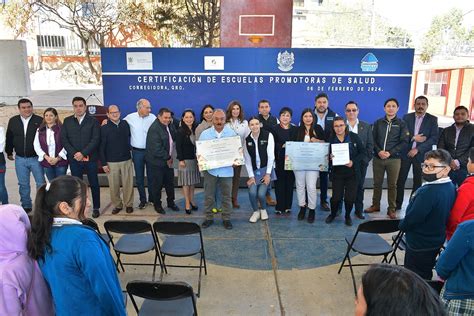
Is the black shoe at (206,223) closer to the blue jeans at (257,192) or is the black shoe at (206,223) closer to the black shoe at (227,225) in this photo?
the black shoe at (227,225)

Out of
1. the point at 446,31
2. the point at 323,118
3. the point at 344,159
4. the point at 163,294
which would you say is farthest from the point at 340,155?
the point at 446,31

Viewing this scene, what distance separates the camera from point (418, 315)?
1266 millimetres

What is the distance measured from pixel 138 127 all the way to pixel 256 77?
3525mm

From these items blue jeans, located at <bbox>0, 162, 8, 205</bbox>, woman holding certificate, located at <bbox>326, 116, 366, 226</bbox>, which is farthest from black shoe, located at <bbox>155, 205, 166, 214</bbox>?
woman holding certificate, located at <bbox>326, 116, 366, 226</bbox>

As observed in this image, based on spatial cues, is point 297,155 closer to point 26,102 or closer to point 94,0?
point 26,102

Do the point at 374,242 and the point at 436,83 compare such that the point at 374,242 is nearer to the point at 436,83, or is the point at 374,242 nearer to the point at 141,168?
the point at 141,168

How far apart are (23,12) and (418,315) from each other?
2826 centimetres

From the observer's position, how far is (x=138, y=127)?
5.88 metres

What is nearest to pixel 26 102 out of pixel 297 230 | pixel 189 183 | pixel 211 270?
pixel 189 183

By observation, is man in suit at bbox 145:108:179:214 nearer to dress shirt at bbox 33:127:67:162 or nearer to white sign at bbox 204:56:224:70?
dress shirt at bbox 33:127:67:162

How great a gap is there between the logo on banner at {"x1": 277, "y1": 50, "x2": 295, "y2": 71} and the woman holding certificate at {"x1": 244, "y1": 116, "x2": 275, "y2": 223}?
337 centimetres

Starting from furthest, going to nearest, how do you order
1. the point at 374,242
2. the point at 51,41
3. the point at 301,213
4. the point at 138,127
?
1. the point at 51,41
2. the point at 138,127
3. the point at 301,213
4. the point at 374,242

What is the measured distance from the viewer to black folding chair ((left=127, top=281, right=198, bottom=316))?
263 cm

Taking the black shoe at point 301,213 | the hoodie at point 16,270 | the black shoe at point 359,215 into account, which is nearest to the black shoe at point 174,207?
the black shoe at point 301,213
